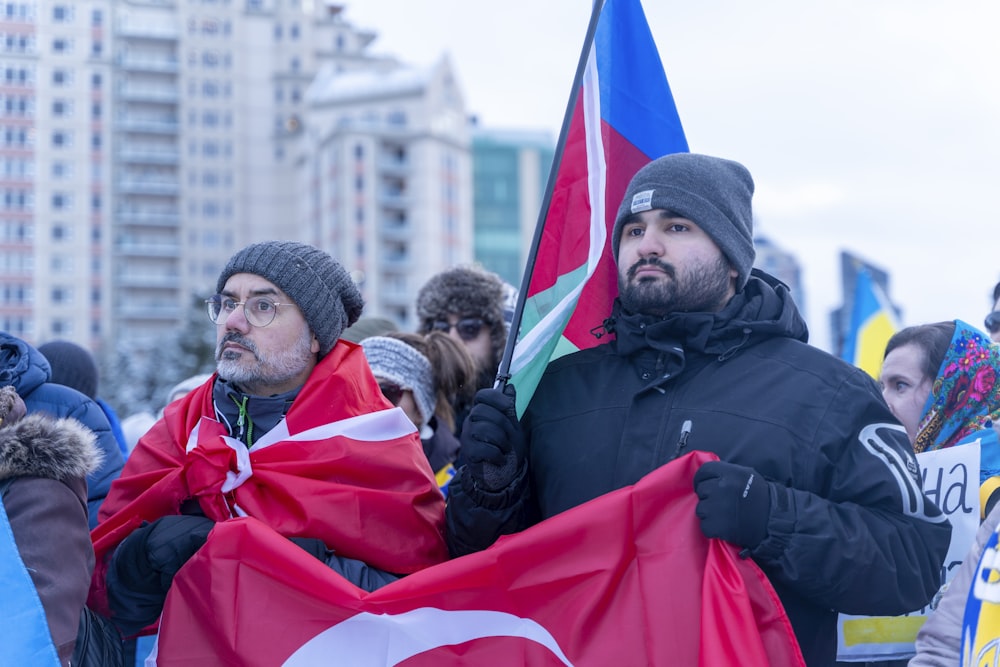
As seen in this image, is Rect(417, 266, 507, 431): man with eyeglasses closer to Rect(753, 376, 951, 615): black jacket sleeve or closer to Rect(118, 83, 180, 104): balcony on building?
Rect(753, 376, 951, 615): black jacket sleeve

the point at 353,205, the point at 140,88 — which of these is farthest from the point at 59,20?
the point at 353,205

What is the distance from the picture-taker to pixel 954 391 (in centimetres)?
446

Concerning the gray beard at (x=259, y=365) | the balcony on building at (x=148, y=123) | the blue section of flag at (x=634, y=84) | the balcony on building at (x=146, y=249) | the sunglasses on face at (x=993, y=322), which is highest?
the balcony on building at (x=148, y=123)

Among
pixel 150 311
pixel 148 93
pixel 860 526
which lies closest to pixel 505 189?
pixel 148 93

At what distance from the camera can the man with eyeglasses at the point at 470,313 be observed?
243 inches

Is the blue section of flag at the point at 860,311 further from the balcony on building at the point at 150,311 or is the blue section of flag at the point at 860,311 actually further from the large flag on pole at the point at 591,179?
the balcony on building at the point at 150,311

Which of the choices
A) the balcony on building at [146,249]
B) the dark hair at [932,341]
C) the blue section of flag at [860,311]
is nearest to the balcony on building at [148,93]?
the balcony on building at [146,249]

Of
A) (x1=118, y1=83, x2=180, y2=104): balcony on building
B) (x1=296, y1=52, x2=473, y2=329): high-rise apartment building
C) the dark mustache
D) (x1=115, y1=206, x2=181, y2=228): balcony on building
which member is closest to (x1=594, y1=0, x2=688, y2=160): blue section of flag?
the dark mustache

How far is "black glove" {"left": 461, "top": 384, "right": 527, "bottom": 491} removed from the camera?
3469 mm

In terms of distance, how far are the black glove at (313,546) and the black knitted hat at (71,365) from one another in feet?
7.67

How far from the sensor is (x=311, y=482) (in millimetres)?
3791

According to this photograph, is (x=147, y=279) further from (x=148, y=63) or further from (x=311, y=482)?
(x=311, y=482)

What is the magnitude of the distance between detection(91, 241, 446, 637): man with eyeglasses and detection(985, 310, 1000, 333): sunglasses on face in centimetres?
Answer: 243

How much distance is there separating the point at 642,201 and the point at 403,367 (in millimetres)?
1875
